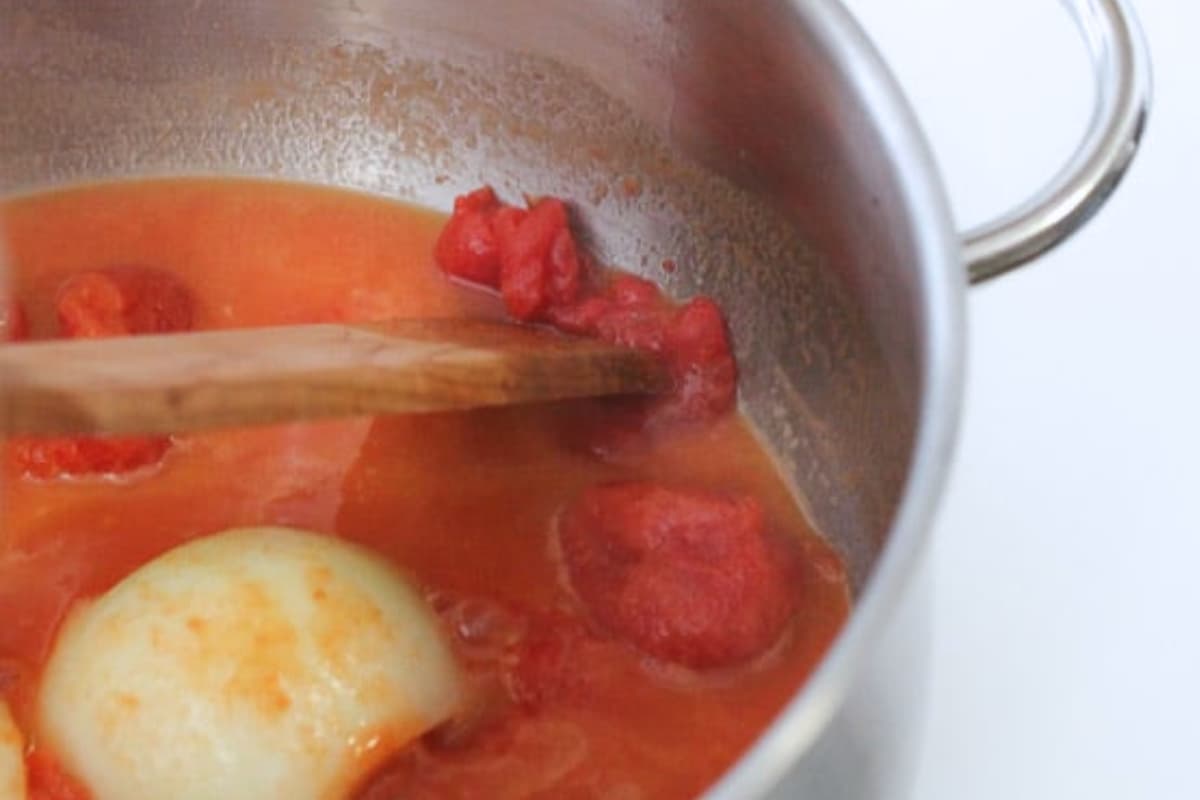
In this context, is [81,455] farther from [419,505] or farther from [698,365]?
[698,365]

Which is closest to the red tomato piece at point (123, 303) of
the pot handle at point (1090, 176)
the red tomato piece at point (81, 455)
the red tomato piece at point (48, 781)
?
the red tomato piece at point (81, 455)

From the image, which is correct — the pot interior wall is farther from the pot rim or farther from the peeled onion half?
the peeled onion half

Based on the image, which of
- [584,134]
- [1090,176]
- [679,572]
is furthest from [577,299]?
[1090,176]

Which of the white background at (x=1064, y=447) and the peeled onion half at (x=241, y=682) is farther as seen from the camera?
the white background at (x=1064, y=447)

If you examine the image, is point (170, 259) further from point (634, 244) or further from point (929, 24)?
point (929, 24)

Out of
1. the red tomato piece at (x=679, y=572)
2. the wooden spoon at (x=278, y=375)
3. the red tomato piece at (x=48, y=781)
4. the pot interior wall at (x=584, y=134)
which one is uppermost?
the pot interior wall at (x=584, y=134)

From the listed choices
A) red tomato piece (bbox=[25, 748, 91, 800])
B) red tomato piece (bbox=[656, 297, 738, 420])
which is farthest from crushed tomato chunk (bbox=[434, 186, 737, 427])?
red tomato piece (bbox=[25, 748, 91, 800])

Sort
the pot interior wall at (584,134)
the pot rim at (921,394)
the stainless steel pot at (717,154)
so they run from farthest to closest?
1. the pot interior wall at (584,134)
2. the stainless steel pot at (717,154)
3. the pot rim at (921,394)

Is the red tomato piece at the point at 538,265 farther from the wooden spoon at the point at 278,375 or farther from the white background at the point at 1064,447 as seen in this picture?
the white background at the point at 1064,447
